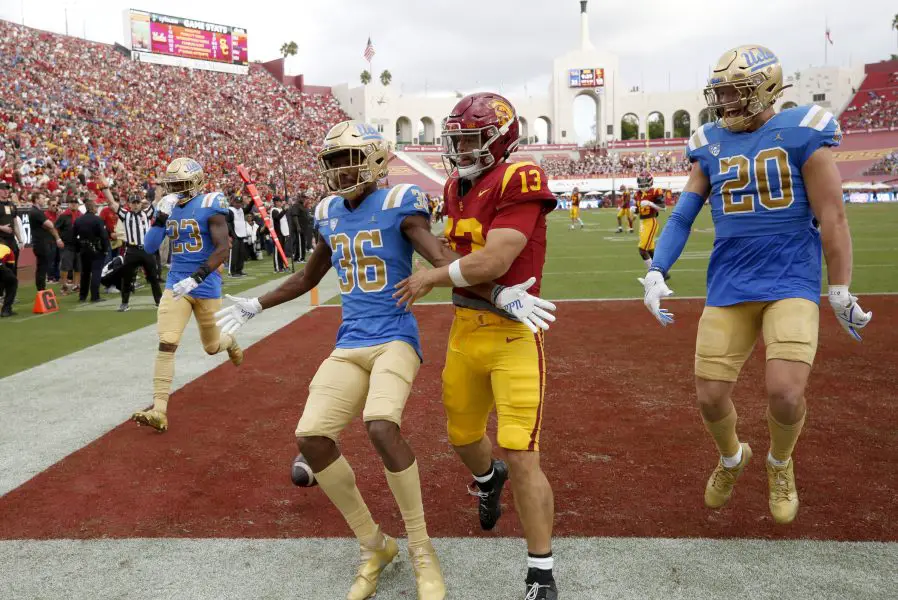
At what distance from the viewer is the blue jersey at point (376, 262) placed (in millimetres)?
3418

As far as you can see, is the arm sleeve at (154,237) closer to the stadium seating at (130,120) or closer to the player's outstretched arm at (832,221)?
the player's outstretched arm at (832,221)

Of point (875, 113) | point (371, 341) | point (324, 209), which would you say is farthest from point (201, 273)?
point (875, 113)

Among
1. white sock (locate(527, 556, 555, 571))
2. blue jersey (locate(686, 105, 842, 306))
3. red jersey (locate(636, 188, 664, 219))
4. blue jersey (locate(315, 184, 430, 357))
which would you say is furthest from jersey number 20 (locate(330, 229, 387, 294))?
red jersey (locate(636, 188, 664, 219))

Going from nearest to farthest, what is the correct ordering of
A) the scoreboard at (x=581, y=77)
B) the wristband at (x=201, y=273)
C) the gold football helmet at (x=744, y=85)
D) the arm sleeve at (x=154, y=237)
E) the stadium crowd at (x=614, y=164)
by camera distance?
the gold football helmet at (x=744, y=85) < the wristband at (x=201, y=273) < the arm sleeve at (x=154, y=237) < the stadium crowd at (x=614, y=164) < the scoreboard at (x=581, y=77)

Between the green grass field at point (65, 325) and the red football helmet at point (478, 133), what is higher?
the red football helmet at point (478, 133)

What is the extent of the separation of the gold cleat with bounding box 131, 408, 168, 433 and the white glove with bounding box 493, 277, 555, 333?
3.38 meters

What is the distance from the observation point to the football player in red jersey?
9.72 ft

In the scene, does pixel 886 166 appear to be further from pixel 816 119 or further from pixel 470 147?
pixel 470 147

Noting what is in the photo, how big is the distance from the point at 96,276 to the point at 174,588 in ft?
37.7

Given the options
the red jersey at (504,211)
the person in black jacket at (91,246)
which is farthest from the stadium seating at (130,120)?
the red jersey at (504,211)

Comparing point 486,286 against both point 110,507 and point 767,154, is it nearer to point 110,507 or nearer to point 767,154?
point 767,154

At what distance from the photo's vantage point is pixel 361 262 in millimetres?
3459

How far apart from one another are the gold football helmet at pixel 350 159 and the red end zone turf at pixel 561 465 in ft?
5.74

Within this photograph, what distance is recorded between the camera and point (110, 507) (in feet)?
13.3
